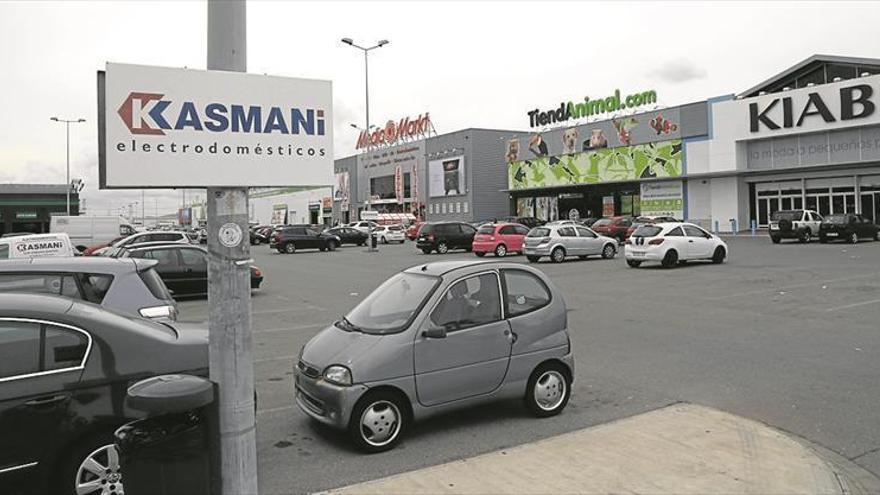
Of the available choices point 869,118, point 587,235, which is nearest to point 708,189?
point 869,118

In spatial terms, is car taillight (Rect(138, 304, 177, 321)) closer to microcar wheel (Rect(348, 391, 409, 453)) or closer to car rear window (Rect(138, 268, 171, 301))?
car rear window (Rect(138, 268, 171, 301))

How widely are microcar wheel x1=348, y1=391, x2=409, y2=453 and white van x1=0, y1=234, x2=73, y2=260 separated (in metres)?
11.2

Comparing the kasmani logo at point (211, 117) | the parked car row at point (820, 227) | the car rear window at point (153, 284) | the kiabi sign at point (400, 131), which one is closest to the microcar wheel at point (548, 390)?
the kasmani logo at point (211, 117)

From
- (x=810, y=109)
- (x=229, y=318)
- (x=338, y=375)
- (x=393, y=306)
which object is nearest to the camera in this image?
(x=229, y=318)

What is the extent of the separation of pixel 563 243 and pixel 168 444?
24297 mm

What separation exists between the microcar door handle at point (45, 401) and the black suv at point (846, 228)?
34636 mm

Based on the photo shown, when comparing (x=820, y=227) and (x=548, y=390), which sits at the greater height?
(x=820, y=227)

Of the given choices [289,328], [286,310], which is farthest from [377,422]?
[286,310]

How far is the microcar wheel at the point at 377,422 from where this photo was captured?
17.7ft

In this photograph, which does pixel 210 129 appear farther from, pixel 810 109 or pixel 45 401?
pixel 810 109

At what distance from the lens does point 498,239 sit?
30.4 m

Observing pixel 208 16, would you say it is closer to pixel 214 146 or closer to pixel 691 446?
pixel 214 146

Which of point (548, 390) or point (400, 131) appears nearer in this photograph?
point (548, 390)

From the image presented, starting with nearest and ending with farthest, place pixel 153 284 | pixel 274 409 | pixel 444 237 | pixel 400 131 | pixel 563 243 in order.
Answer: pixel 274 409, pixel 153 284, pixel 563 243, pixel 444 237, pixel 400 131
